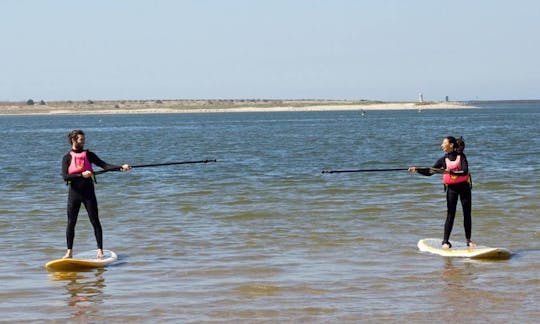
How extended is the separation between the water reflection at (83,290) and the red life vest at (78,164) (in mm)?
1279

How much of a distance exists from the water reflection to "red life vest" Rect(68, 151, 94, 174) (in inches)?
50.3

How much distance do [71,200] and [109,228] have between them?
13.6 ft

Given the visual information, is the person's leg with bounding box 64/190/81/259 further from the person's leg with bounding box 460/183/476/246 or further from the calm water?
the person's leg with bounding box 460/183/476/246

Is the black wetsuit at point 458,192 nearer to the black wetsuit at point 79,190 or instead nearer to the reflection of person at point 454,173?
the reflection of person at point 454,173

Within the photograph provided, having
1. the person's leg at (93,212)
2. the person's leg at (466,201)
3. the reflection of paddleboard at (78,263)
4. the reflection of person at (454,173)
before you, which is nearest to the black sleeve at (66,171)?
the person's leg at (93,212)

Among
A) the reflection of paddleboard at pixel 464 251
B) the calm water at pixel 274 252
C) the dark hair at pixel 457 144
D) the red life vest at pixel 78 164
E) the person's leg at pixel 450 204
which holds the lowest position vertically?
the calm water at pixel 274 252

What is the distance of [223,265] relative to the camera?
1224cm

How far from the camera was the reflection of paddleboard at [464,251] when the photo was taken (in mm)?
12203

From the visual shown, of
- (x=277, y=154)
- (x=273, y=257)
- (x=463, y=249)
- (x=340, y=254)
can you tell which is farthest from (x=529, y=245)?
(x=277, y=154)

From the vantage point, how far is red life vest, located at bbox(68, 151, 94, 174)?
11.9 metres

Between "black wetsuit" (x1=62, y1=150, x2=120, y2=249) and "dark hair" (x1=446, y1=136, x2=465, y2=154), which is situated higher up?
"dark hair" (x1=446, y1=136, x2=465, y2=154)

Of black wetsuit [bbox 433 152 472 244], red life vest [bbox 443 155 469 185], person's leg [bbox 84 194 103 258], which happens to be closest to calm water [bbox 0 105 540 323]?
person's leg [bbox 84 194 103 258]

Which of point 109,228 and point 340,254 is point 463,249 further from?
point 109,228

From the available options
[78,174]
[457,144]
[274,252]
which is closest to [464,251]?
[457,144]
